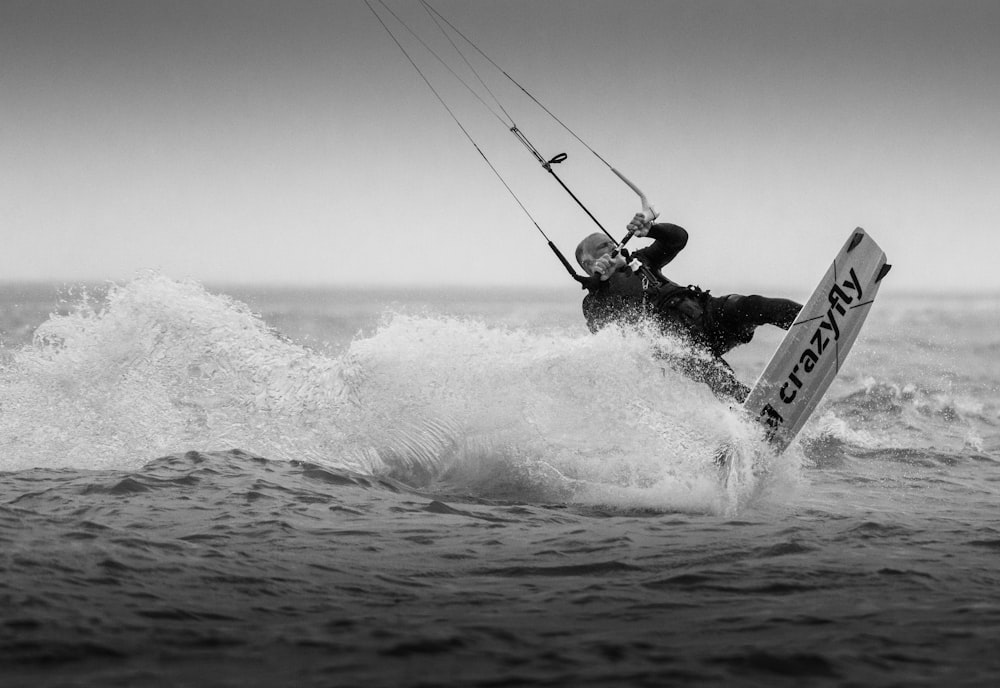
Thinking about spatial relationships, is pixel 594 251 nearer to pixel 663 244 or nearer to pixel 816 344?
pixel 663 244

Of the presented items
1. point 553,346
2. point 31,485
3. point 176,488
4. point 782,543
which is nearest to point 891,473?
point 553,346

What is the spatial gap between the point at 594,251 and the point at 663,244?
0.69 metres

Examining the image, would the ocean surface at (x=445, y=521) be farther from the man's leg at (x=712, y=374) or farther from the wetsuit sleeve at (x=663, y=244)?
the wetsuit sleeve at (x=663, y=244)

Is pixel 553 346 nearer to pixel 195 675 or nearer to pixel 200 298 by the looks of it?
pixel 200 298

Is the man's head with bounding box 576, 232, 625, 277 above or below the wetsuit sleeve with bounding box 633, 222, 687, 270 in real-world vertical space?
below

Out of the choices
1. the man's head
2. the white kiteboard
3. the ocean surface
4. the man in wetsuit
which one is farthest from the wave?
the man's head

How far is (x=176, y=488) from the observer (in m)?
7.20

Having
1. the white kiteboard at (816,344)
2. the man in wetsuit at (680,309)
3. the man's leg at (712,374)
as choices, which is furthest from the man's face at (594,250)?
the white kiteboard at (816,344)

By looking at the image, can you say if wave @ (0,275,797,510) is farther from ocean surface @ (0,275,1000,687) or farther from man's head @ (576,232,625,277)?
man's head @ (576,232,625,277)

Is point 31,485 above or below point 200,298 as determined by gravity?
below

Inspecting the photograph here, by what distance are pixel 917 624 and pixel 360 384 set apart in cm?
563

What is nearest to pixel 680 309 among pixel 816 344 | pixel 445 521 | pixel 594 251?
pixel 594 251

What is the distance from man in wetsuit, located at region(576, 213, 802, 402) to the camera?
28.0 feet

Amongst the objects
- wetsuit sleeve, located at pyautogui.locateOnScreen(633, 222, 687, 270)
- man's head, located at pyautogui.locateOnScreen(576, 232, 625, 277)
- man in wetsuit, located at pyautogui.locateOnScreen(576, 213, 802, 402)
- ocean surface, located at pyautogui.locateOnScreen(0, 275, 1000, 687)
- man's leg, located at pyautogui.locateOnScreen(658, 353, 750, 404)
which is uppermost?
wetsuit sleeve, located at pyautogui.locateOnScreen(633, 222, 687, 270)
